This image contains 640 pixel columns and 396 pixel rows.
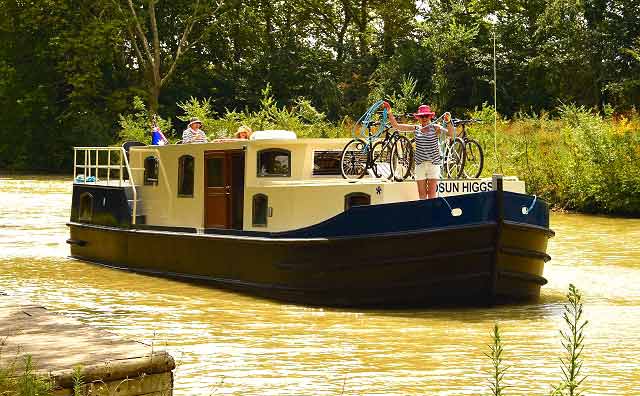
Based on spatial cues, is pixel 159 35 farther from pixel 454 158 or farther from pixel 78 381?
pixel 78 381

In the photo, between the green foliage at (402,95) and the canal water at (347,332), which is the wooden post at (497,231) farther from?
the green foliage at (402,95)

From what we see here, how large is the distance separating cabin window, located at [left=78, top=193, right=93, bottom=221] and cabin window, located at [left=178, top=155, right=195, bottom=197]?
3445 millimetres

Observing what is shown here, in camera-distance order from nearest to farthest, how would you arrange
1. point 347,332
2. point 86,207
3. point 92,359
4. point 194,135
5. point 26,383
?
point 26,383 → point 92,359 → point 347,332 → point 194,135 → point 86,207

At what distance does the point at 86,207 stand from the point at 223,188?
5.06 metres

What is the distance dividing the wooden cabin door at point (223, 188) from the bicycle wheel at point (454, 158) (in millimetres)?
2877

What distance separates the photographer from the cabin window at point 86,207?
19594 millimetres

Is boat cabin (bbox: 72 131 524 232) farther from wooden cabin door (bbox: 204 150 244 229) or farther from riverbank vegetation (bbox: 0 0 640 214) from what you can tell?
riverbank vegetation (bbox: 0 0 640 214)

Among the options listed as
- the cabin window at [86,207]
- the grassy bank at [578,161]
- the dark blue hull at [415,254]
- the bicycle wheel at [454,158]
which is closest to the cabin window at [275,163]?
the dark blue hull at [415,254]

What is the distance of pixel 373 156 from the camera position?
15398 millimetres

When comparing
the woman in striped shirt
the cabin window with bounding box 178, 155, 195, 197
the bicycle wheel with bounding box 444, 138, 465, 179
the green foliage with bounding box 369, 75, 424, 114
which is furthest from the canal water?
the green foliage with bounding box 369, 75, 424, 114

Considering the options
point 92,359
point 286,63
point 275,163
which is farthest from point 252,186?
point 286,63

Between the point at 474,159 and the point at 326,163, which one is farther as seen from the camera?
the point at 326,163

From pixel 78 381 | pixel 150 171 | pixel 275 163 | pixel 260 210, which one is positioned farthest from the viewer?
pixel 150 171

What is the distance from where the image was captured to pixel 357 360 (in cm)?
996
